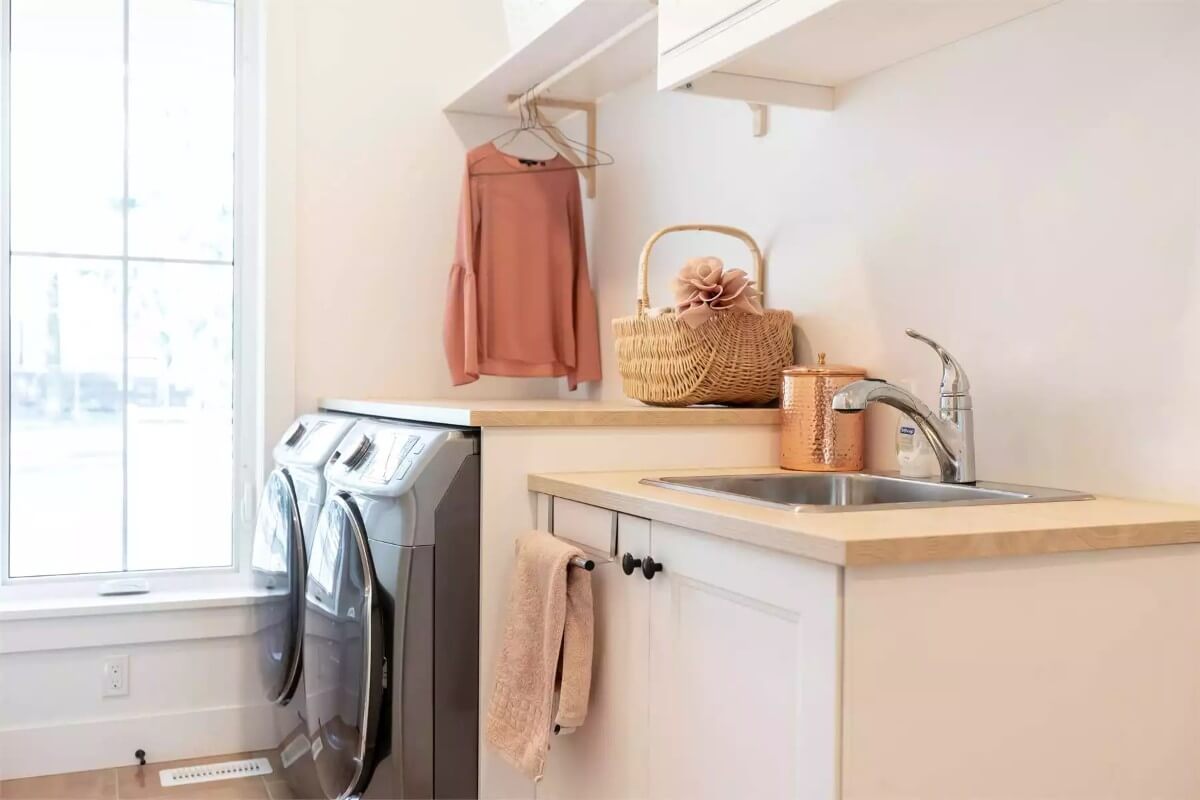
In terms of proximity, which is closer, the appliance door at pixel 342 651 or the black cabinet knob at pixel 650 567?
the black cabinet knob at pixel 650 567

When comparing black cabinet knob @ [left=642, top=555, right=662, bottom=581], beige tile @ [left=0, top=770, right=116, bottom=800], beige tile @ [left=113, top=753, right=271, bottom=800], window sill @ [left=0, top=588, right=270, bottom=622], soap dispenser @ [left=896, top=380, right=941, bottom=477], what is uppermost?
soap dispenser @ [left=896, top=380, right=941, bottom=477]

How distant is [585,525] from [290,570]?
954 mm

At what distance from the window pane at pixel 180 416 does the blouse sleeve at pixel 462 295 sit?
60cm

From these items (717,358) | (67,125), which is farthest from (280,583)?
(67,125)

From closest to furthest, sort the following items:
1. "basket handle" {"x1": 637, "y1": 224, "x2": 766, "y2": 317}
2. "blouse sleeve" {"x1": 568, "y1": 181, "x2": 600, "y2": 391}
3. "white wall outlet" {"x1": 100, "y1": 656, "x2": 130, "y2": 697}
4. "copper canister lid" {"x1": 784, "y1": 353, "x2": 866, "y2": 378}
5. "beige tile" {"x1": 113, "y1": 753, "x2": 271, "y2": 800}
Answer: "copper canister lid" {"x1": 784, "y1": 353, "x2": 866, "y2": 378} < "basket handle" {"x1": 637, "y1": 224, "x2": 766, "y2": 317} < "beige tile" {"x1": 113, "y1": 753, "x2": 271, "y2": 800} < "white wall outlet" {"x1": 100, "y1": 656, "x2": 130, "y2": 697} < "blouse sleeve" {"x1": 568, "y1": 181, "x2": 600, "y2": 391}

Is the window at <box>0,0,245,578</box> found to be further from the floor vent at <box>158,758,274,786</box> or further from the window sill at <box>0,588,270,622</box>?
the floor vent at <box>158,758,274,786</box>

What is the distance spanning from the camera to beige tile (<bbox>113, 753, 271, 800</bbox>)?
2568 millimetres

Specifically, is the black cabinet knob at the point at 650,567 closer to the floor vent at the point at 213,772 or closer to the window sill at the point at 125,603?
the window sill at the point at 125,603

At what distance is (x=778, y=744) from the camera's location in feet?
4.08

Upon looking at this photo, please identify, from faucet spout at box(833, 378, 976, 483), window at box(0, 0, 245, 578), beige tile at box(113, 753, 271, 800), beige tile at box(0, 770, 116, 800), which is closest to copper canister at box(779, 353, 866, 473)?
faucet spout at box(833, 378, 976, 483)

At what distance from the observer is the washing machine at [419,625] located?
1.87 metres

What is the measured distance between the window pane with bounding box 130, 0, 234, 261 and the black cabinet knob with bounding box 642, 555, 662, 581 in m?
1.93

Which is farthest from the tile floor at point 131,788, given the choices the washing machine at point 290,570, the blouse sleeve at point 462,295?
the blouse sleeve at point 462,295

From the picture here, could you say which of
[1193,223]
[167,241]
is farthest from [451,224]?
[1193,223]
